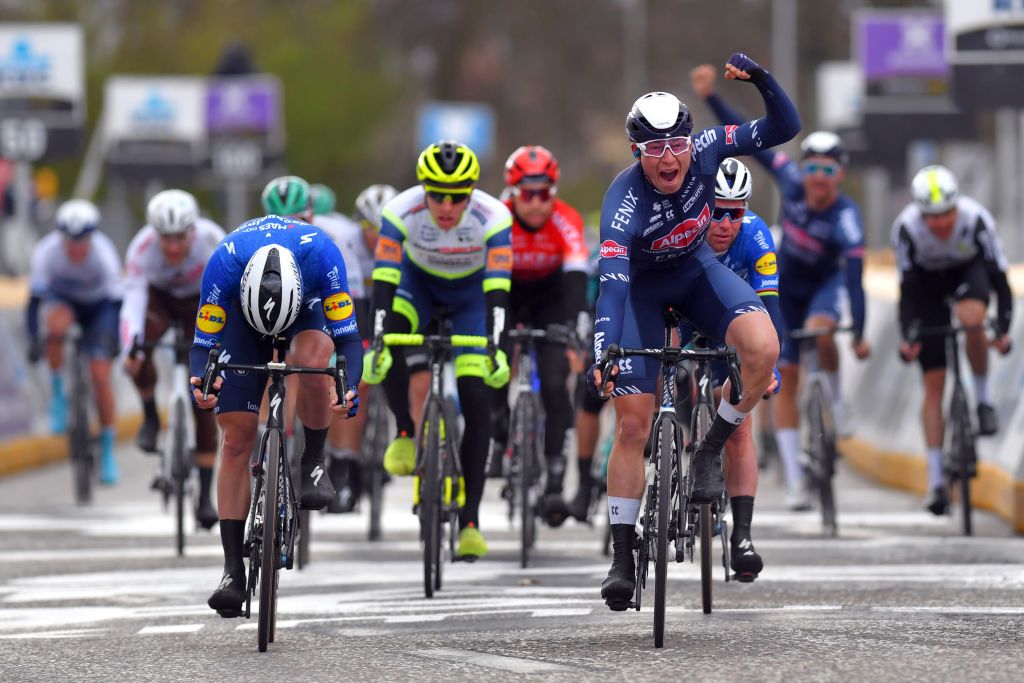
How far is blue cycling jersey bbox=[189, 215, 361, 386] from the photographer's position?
9367 millimetres

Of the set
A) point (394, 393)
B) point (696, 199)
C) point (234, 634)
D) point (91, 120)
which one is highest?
point (91, 120)

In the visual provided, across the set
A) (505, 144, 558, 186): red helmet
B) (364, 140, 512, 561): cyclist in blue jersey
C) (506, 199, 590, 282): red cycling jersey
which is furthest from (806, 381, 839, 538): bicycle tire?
(364, 140, 512, 561): cyclist in blue jersey

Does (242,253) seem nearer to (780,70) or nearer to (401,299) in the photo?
(401,299)

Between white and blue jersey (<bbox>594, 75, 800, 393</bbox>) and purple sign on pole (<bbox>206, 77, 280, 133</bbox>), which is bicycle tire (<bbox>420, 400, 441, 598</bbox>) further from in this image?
purple sign on pole (<bbox>206, 77, 280, 133</bbox>)

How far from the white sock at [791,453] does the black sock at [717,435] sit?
5.24 metres

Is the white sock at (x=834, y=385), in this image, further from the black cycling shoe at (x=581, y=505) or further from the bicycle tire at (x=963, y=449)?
the black cycling shoe at (x=581, y=505)

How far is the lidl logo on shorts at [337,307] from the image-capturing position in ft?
31.2

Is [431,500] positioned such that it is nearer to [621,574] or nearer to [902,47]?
[621,574]

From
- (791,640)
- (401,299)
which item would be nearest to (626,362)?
(791,640)

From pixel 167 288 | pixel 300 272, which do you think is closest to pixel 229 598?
pixel 300 272

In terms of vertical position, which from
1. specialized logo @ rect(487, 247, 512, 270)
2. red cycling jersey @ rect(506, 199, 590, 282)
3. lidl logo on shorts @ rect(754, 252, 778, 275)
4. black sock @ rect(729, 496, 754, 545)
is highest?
red cycling jersey @ rect(506, 199, 590, 282)

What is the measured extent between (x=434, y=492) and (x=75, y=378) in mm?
6499

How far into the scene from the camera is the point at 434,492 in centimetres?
1105

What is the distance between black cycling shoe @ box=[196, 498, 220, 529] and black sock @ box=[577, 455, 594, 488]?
218cm
